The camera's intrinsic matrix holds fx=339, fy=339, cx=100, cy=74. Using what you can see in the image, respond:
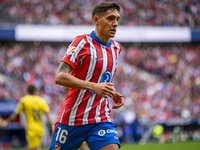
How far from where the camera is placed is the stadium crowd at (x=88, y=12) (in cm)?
2266

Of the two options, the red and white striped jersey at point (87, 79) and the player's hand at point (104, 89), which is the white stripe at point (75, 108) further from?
the player's hand at point (104, 89)

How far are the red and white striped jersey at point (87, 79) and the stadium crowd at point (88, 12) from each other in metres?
19.1

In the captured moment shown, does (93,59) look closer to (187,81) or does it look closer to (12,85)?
(12,85)

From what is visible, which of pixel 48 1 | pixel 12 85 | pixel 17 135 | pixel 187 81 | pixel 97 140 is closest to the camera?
pixel 97 140

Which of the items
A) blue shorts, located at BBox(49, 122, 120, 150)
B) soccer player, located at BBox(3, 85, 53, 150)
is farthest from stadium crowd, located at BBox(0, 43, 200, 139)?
blue shorts, located at BBox(49, 122, 120, 150)

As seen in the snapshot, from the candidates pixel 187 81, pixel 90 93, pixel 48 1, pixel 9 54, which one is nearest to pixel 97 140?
pixel 90 93

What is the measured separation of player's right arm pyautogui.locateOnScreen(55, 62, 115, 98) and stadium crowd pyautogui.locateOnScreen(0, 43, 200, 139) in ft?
39.2

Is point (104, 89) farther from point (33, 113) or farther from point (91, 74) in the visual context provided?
point (33, 113)

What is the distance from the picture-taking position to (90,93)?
4.21 metres

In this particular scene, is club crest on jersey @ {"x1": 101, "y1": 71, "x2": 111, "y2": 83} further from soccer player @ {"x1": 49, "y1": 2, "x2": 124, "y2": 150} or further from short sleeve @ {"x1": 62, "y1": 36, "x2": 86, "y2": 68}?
short sleeve @ {"x1": 62, "y1": 36, "x2": 86, "y2": 68}

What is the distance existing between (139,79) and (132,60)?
2.40m

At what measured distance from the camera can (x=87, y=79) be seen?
4.18 metres

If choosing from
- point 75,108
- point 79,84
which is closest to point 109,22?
point 79,84

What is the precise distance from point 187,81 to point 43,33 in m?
10.2
